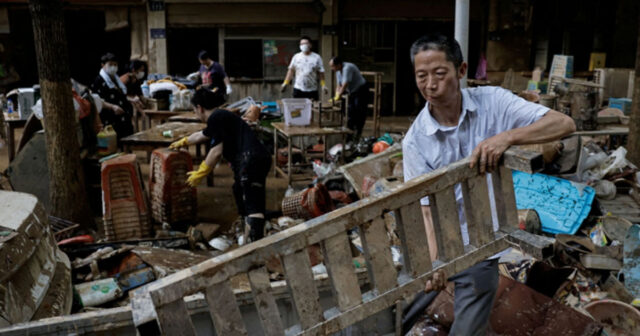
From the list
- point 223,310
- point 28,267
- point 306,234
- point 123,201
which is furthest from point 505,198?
point 123,201

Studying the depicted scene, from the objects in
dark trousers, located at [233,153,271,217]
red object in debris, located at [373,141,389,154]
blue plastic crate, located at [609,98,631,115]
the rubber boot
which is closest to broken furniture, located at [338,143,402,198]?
→ red object in debris, located at [373,141,389,154]

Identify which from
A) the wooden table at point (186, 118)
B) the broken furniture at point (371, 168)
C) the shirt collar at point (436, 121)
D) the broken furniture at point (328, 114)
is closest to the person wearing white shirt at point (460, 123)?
the shirt collar at point (436, 121)

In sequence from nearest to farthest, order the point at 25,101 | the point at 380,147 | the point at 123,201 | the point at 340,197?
1. the point at 123,201
2. the point at 340,197
3. the point at 380,147
4. the point at 25,101

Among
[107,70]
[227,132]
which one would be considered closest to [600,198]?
[227,132]

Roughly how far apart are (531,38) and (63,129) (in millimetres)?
12548

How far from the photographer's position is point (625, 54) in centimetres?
1495

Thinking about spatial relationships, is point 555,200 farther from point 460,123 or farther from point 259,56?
point 259,56

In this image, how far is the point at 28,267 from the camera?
3.63 metres

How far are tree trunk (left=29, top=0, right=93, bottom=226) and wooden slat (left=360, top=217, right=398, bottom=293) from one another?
4555 millimetres

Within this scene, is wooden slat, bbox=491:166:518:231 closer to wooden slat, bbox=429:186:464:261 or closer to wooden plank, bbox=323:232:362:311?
wooden slat, bbox=429:186:464:261

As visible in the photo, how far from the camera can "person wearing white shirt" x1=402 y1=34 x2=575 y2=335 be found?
2697 millimetres

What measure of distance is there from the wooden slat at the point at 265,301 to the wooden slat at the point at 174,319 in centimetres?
26

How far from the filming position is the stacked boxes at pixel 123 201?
610cm

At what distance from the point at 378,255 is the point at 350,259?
0.13m
